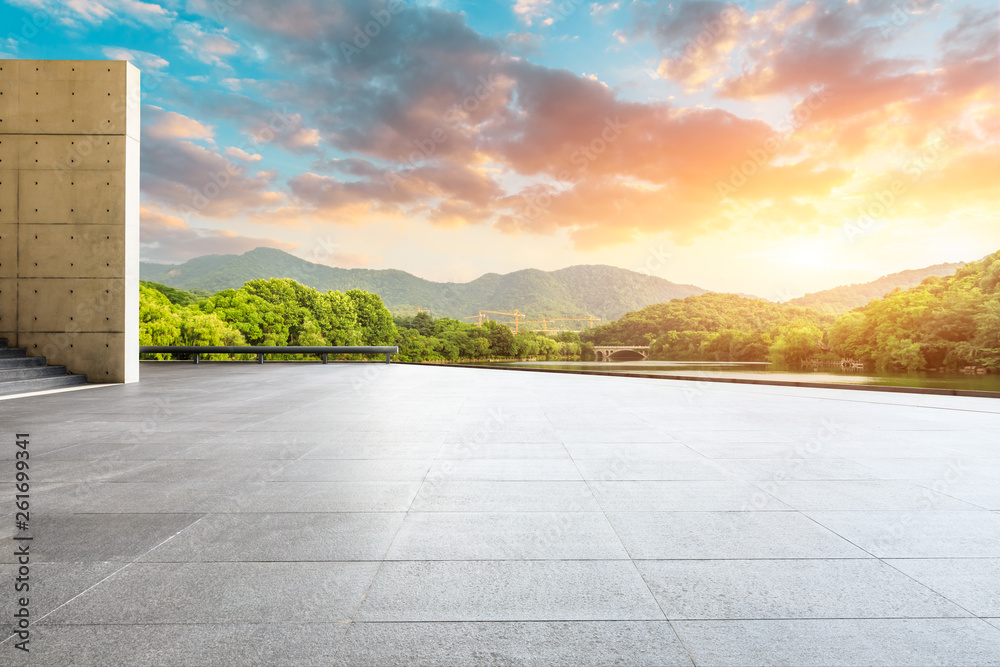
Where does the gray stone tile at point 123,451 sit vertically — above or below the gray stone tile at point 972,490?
below

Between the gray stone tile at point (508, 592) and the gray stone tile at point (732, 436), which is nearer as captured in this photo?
the gray stone tile at point (508, 592)

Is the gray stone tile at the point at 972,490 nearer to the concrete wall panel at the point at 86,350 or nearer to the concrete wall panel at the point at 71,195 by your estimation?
the concrete wall panel at the point at 86,350

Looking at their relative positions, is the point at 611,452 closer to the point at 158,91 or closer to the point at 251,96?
the point at 158,91

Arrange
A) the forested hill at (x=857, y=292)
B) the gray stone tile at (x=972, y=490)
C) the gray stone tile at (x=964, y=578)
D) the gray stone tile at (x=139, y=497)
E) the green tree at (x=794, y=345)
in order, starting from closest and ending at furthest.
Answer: the gray stone tile at (x=964, y=578) < the gray stone tile at (x=139, y=497) < the gray stone tile at (x=972, y=490) < the green tree at (x=794, y=345) < the forested hill at (x=857, y=292)

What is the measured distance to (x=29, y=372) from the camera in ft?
35.8

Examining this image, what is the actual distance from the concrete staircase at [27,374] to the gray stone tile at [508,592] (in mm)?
12140

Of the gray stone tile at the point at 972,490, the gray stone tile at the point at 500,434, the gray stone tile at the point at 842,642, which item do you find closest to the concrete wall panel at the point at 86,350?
the gray stone tile at the point at 500,434

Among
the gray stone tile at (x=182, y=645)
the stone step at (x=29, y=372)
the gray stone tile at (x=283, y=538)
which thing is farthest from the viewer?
the stone step at (x=29, y=372)

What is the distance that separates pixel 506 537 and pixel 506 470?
1.50 meters

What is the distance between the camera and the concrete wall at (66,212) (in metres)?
11.9

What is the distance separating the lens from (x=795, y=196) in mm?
53594

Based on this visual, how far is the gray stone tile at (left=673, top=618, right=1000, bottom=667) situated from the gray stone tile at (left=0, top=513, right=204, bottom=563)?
9.72 ft

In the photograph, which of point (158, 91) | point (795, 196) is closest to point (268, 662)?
point (158, 91)

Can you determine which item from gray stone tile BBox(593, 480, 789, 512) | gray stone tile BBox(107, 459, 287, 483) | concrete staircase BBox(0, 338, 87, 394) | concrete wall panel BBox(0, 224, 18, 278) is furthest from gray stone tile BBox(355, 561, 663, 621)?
concrete wall panel BBox(0, 224, 18, 278)
